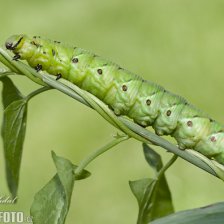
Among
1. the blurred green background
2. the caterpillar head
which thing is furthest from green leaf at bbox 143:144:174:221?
the blurred green background

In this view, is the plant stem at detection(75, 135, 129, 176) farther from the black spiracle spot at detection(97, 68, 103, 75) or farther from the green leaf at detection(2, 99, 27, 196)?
the black spiracle spot at detection(97, 68, 103, 75)

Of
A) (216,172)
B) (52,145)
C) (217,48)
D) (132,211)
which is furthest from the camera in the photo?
(217,48)

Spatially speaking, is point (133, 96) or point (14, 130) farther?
point (133, 96)

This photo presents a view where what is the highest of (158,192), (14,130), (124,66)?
(14,130)

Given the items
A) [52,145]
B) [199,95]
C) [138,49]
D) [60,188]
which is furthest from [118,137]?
[138,49]

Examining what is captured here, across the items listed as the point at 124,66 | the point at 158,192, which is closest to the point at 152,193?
the point at 158,192

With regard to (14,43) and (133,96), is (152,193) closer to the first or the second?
(133,96)

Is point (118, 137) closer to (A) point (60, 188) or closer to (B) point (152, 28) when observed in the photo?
(A) point (60, 188)
